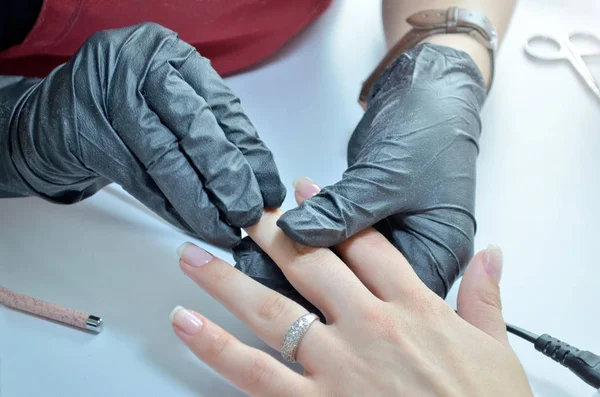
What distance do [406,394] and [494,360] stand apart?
114 mm

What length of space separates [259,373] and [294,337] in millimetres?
58

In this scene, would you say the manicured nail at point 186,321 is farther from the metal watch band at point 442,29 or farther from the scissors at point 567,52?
the scissors at point 567,52

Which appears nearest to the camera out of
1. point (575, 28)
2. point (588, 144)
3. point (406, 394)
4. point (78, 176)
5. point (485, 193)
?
point (406, 394)

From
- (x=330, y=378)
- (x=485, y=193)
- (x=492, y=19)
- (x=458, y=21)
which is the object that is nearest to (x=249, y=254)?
(x=330, y=378)

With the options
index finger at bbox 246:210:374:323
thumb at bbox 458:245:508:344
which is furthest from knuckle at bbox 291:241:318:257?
thumb at bbox 458:245:508:344

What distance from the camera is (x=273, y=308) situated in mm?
646

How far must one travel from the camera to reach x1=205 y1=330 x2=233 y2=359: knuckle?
0.62m

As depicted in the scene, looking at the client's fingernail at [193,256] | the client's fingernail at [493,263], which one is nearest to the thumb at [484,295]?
the client's fingernail at [493,263]

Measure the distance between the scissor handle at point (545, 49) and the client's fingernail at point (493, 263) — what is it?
0.67 metres

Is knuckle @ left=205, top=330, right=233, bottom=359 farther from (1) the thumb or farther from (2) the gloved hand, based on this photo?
(1) the thumb

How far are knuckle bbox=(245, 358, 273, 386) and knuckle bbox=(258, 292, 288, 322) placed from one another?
5 cm

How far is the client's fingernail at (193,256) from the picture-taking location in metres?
0.68

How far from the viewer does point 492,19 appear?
40.5 inches

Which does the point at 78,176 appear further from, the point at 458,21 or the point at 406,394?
the point at 458,21
